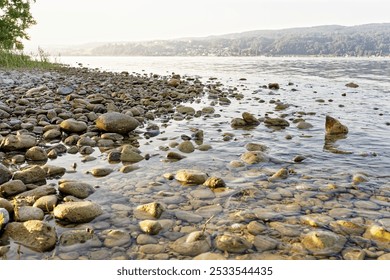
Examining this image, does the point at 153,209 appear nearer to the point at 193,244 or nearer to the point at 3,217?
the point at 193,244

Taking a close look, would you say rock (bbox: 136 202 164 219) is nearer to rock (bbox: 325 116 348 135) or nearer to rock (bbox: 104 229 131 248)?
rock (bbox: 104 229 131 248)

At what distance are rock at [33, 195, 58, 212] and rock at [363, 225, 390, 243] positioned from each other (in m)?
4.10

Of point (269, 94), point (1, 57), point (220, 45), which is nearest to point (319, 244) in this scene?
point (269, 94)

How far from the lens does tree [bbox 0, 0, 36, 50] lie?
28.8 metres

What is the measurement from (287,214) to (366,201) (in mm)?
1403

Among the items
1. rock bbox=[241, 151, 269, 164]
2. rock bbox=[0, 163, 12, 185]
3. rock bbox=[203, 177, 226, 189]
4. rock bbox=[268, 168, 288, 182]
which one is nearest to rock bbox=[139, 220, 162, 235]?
rock bbox=[203, 177, 226, 189]

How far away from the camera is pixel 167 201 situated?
5.12m

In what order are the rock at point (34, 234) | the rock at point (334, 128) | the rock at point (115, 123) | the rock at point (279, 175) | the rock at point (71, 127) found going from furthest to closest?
the rock at point (334, 128) → the rock at point (115, 123) → the rock at point (71, 127) → the rock at point (279, 175) → the rock at point (34, 234)

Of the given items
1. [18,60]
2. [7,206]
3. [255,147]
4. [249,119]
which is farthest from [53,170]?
[18,60]

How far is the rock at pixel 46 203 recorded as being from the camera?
4617mm

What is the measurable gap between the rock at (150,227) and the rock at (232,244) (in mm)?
759

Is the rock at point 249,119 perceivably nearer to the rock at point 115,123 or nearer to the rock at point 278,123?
the rock at point 278,123

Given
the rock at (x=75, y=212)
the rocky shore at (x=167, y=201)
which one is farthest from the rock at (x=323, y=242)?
the rock at (x=75, y=212)

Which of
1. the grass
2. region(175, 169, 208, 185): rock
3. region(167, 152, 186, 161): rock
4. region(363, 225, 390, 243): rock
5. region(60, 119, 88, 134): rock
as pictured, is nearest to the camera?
region(363, 225, 390, 243): rock
